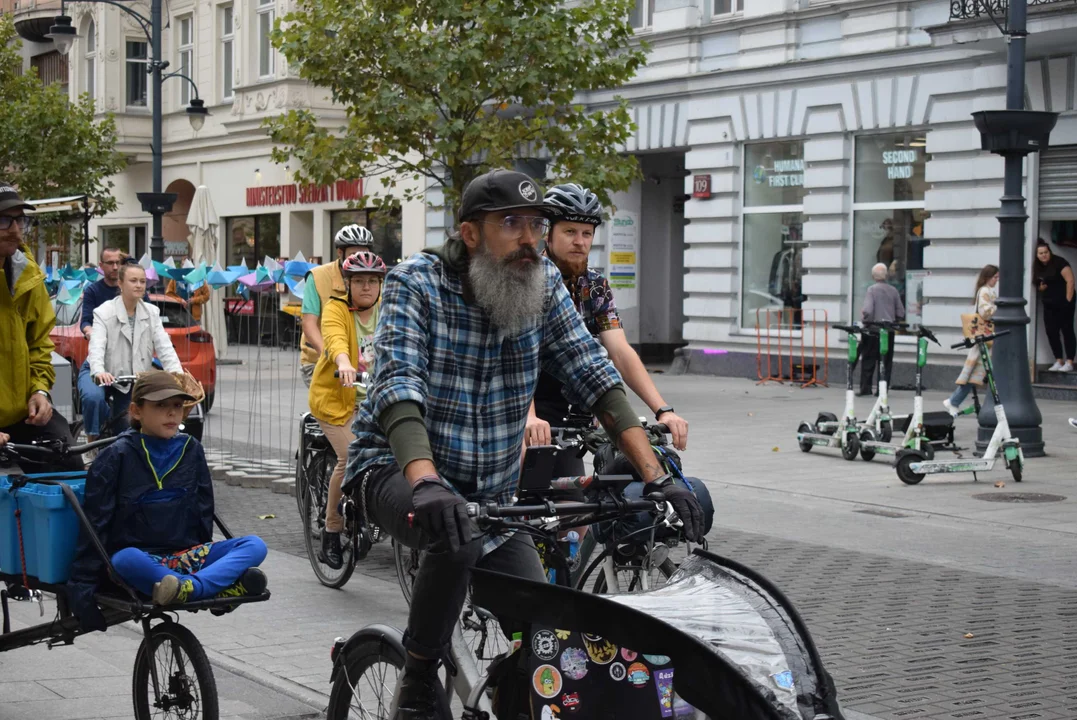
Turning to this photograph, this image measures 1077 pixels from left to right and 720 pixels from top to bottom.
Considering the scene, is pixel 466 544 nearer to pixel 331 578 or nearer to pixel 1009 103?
pixel 331 578

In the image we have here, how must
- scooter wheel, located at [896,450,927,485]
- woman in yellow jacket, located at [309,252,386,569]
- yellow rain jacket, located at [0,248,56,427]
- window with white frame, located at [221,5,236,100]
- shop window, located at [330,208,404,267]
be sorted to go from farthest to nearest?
window with white frame, located at [221,5,236,100] < shop window, located at [330,208,404,267] < scooter wheel, located at [896,450,927,485] < woman in yellow jacket, located at [309,252,386,569] < yellow rain jacket, located at [0,248,56,427]

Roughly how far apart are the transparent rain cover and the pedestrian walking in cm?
1211

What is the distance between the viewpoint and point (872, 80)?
21906 millimetres

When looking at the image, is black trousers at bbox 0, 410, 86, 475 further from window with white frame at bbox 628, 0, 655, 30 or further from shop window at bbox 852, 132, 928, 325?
window with white frame at bbox 628, 0, 655, 30

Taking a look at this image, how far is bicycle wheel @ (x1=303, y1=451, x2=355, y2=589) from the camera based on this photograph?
26.6 feet

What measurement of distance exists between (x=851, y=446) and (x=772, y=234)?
422 inches

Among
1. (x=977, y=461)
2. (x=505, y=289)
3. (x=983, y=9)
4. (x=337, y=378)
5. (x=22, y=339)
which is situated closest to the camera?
(x=505, y=289)

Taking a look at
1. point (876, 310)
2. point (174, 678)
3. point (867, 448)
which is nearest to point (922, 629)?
point (174, 678)

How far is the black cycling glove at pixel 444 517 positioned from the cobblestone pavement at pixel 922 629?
9.39ft

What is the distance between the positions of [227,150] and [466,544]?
36331mm

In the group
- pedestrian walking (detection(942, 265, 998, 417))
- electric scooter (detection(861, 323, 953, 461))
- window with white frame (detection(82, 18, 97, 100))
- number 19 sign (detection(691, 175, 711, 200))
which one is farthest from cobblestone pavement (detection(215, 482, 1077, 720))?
window with white frame (detection(82, 18, 97, 100))

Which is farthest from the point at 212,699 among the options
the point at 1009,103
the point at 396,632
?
the point at 1009,103

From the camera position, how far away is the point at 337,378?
26.3ft

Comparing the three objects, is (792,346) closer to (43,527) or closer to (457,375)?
(43,527)
